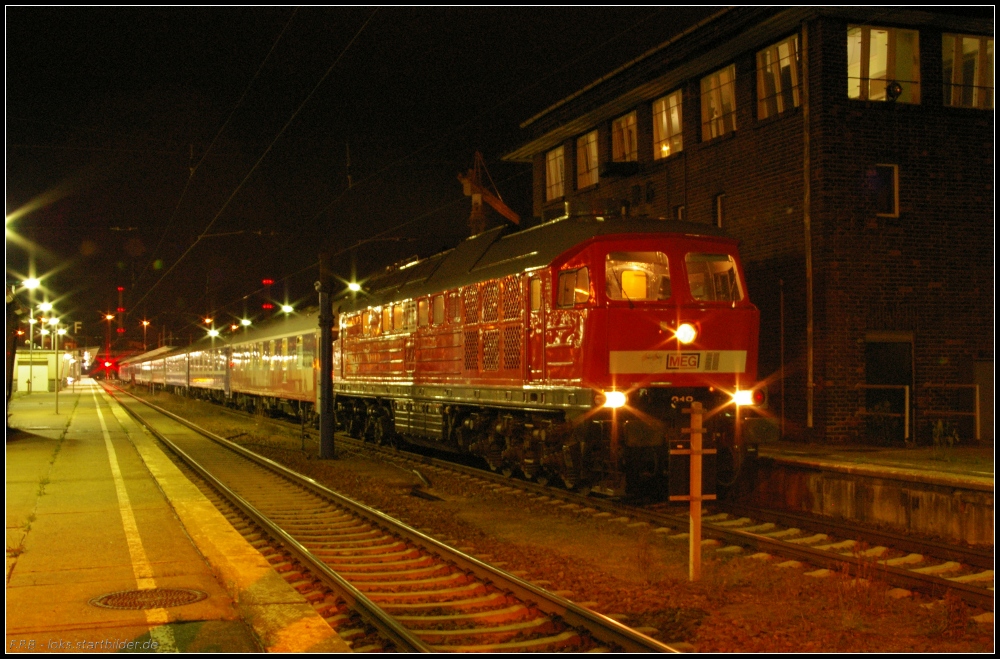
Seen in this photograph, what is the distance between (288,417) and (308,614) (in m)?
28.9

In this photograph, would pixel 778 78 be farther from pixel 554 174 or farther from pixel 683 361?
pixel 554 174

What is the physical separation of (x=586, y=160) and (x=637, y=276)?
1390 centimetres

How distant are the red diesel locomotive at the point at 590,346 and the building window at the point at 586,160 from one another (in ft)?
30.4

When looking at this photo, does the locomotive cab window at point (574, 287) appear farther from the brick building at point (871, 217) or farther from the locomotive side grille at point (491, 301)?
the brick building at point (871, 217)

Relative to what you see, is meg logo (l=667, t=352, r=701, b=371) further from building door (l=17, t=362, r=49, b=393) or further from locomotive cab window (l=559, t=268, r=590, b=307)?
building door (l=17, t=362, r=49, b=393)

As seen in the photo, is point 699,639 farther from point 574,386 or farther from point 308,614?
point 574,386

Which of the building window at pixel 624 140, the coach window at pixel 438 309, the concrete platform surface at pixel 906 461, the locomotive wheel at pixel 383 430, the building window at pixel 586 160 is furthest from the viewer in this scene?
the building window at pixel 586 160

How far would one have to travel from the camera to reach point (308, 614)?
6.42m

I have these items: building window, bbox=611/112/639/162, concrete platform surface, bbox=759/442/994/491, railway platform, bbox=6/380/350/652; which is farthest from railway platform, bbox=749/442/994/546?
building window, bbox=611/112/639/162

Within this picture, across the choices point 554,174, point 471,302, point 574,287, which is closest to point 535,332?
point 574,287

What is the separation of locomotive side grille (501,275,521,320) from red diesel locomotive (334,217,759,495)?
3cm

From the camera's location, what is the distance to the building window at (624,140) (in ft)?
74.2

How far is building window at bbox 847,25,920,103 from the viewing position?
1645cm

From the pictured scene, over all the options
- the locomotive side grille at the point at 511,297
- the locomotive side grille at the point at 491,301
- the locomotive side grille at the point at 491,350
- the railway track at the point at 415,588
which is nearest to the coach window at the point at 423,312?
the locomotive side grille at the point at 491,301
